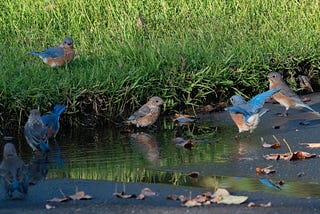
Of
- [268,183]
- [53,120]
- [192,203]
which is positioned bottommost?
[192,203]

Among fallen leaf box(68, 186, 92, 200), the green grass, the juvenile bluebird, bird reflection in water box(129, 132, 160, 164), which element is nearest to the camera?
fallen leaf box(68, 186, 92, 200)

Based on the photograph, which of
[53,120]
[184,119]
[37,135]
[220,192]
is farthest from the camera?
[184,119]

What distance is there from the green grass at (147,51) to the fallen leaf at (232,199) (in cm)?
370

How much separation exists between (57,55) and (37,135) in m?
2.61

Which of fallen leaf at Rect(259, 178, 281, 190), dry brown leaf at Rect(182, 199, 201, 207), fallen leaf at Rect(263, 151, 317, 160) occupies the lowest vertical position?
dry brown leaf at Rect(182, 199, 201, 207)

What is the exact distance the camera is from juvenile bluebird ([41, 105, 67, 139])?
9.19 m

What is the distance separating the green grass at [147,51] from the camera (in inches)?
401

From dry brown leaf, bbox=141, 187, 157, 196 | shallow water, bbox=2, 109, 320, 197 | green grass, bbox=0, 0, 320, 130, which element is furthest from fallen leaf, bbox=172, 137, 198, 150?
dry brown leaf, bbox=141, 187, 157, 196

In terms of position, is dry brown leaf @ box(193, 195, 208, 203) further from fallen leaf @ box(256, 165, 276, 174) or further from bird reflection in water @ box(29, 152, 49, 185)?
bird reflection in water @ box(29, 152, 49, 185)

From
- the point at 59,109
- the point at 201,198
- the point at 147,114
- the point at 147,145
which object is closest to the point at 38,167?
the point at 59,109

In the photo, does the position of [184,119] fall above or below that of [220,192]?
above

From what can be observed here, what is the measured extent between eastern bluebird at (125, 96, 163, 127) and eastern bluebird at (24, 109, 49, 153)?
1.42 m

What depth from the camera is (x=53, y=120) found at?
9.26m

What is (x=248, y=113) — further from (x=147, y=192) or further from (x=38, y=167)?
(x=147, y=192)
